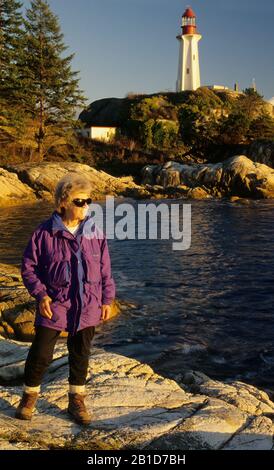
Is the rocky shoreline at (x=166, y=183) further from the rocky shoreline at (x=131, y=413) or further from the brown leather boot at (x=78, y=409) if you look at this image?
the brown leather boot at (x=78, y=409)

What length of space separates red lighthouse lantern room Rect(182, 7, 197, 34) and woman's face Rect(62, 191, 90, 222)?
8423cm

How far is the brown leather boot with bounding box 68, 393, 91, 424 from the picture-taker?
15.6 ft

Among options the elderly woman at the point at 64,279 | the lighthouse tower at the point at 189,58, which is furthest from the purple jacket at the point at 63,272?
the lighthouse tower at the point at 189,58

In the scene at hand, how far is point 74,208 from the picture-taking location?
4688mm

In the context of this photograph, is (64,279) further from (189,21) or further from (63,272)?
(189,21)

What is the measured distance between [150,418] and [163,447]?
0.61 metres

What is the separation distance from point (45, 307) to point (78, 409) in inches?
43.5

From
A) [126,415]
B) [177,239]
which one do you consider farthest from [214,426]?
[177,239]

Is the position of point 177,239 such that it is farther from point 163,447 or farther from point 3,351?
point 163,447

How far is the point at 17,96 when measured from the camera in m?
50.5

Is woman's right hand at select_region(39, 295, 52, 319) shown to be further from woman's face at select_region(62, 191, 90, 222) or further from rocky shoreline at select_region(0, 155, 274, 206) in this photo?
rocky shoreline at select_region(0, 155, 274, 206)

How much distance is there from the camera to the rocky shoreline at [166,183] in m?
40.3

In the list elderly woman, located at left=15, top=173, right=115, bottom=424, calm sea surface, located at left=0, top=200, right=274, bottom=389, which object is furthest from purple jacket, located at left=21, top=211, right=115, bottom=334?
calm sea surface, located at left=0, top=200, right=274, bottom=389

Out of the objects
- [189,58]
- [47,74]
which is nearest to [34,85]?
[47,74]
